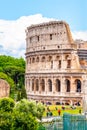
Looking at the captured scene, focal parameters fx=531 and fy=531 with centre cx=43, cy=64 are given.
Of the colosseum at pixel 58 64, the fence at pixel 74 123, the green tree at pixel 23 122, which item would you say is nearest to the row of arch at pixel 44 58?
the colosseum at pixel 58 64

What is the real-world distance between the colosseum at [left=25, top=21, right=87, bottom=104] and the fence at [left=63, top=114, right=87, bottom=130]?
41.5m

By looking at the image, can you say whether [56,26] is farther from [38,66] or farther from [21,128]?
[21,128]

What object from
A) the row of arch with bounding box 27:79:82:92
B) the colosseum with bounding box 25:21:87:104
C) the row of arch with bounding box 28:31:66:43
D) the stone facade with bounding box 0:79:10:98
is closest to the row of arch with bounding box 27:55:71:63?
the colosseum with bounding box 25:21:87:104

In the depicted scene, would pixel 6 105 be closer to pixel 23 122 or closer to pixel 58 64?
pixel 23 122

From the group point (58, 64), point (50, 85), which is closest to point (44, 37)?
point (58, 64)

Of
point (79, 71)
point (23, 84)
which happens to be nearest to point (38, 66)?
point (79, 71)

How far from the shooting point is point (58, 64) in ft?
282

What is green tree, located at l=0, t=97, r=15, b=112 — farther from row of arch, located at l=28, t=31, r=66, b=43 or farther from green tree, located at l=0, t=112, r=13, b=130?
row of arch, located at l=28, t=31, r=66, b=43

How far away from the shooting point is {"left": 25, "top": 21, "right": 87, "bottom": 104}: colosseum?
8324 cm

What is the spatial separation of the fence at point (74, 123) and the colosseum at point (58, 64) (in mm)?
41516

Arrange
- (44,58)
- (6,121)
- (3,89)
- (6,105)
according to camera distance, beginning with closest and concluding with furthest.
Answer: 1. (6,121)
2. (6,105)
3. (3,89)
4. (44,58)

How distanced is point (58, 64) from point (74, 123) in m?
47.4

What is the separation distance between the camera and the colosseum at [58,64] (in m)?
83.2

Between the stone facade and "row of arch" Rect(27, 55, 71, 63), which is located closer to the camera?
the stone facade
